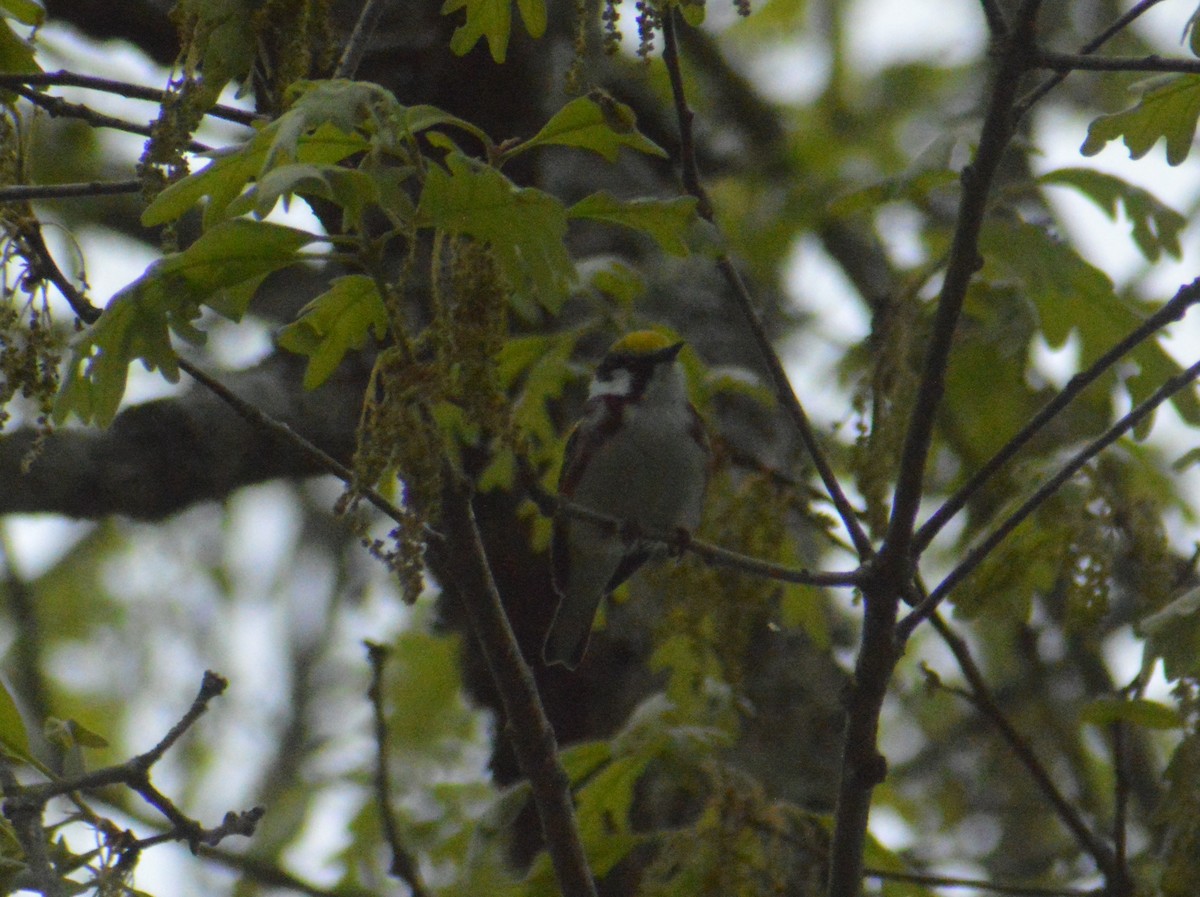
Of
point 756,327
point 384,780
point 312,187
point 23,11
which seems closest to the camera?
point 312,187

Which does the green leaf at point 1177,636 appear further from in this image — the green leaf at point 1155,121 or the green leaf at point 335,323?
the green leaf at point 335,323

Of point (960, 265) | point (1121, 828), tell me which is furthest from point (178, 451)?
point (1121, 828)

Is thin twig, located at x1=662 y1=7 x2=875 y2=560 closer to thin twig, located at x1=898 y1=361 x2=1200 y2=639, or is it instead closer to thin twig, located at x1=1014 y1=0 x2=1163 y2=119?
thin twig, located at x1=898 y1=361 x2=1200 y2=639

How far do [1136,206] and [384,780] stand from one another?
7.11ft

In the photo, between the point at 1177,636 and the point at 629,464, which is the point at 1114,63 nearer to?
the point at 1177,636

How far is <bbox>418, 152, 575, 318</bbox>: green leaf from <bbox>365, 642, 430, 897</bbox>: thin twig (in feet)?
2.91

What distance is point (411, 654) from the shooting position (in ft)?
19.3

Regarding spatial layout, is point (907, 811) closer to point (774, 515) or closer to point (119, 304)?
point (774, 515)

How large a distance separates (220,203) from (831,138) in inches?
186

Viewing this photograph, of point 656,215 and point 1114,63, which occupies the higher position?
point 1114,63

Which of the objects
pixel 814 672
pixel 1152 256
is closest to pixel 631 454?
pixel 814 672

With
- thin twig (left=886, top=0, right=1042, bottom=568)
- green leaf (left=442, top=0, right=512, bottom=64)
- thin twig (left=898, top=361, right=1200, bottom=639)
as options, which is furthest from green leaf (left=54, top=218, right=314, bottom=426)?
thin twig (left=898, top=361, right=1200, bottom=639)

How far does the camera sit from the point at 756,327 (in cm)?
247

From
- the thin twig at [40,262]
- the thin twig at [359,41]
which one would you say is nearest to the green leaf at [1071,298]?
the thin twig at [359,41]
